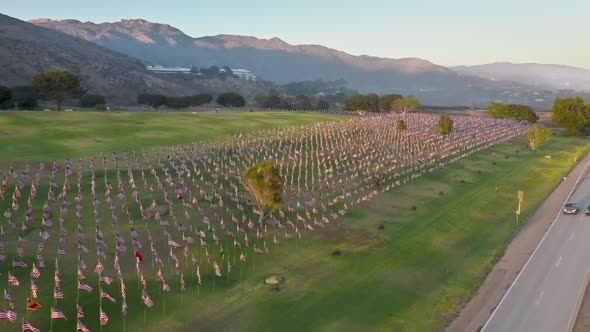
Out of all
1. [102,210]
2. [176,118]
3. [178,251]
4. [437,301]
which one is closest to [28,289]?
[178,251]

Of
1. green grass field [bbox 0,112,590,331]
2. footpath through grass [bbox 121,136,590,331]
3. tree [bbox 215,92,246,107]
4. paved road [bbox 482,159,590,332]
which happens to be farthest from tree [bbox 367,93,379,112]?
paved road [bbox 482,159,590,332]

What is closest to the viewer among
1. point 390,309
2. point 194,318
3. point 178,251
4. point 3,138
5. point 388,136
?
point 194,318

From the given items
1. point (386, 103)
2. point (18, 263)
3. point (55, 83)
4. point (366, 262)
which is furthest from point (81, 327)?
point (386, 103)

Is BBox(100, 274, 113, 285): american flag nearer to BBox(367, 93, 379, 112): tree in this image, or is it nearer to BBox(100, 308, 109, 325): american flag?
BBox(100, 308, 109, 325): american flag

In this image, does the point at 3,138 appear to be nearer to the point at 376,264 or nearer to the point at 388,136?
the point at 376,264

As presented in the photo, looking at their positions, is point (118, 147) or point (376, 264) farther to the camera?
point (118, 147)

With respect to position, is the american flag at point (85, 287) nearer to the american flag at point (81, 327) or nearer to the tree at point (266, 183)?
the american flag at point (81, 327)

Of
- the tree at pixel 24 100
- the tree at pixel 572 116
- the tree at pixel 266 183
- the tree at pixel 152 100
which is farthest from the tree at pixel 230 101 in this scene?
the tree at pixel 266 183
